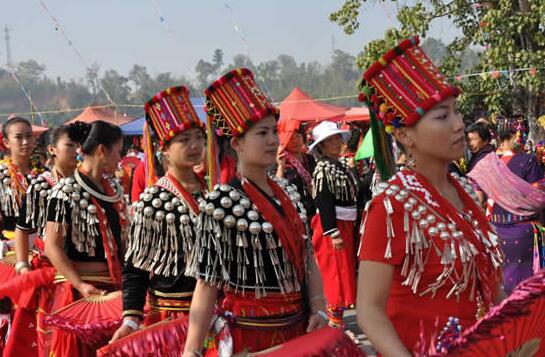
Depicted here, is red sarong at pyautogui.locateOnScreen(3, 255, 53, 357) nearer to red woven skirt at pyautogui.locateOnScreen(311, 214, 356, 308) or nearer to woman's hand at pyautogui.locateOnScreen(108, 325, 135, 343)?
woman's hand at pyautogui.locateOnScreen(108, 325, 135, 343)

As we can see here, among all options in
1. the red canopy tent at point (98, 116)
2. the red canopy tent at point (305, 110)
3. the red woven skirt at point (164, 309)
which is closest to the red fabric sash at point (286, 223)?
the red woven skirt at point (164, 309)

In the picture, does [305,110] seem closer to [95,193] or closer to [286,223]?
[95,193]

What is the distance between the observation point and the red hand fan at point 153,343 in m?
3.05

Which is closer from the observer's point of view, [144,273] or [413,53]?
[413,53]

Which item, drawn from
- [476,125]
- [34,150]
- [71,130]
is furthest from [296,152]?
[71,130]

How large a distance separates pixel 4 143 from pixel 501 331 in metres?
5.27

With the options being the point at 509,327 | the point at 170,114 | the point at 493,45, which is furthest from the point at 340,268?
the point at 493,45

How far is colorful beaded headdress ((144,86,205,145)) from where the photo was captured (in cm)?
388

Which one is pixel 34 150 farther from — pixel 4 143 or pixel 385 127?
pixel 385 127

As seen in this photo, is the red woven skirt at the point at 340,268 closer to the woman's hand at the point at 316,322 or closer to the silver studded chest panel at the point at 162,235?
the silver studded chest panel at the point at 162,235

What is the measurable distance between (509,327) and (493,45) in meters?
12.2

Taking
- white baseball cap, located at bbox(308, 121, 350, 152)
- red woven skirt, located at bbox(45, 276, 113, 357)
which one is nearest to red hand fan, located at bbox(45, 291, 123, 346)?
red woven skirt, located at bbox(45, 276, 113, 357)

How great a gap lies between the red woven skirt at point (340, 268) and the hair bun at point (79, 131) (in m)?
2.74

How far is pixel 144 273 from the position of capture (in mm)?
3613
